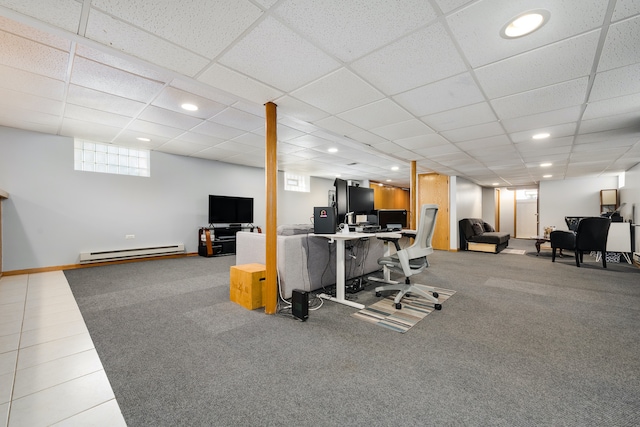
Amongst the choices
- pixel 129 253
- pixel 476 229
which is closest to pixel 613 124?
pixel 476 229

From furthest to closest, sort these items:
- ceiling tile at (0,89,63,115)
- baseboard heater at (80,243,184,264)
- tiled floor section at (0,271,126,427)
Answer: baseboard heater at (80,243,184,264)
ceiling tile at (0,89,63,115)
tiled floor section at (0,271,126,427)

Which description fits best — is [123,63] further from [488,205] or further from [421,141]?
[488,205]

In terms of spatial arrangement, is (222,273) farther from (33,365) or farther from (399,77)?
(399,77)

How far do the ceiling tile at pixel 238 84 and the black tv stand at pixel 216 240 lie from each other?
4662mm

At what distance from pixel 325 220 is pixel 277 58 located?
1930 mm

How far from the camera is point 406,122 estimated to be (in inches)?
154

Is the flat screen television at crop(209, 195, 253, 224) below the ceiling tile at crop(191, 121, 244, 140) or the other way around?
below

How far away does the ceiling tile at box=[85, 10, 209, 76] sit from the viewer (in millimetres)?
1943

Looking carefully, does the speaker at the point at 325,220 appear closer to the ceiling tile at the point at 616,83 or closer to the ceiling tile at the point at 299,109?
the ceiling tile at the point at 299,109

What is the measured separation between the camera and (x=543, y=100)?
10.0ft

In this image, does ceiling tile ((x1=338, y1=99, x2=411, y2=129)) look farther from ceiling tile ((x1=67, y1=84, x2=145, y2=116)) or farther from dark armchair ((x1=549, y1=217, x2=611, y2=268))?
dark armchair ((x1=549, y1=217, x2=611, y2=268))

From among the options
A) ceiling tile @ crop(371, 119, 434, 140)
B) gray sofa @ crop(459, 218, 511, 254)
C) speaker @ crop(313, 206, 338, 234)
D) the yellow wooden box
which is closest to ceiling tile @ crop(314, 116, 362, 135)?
ceiling tile @ crop(371, 119, 434, 140)

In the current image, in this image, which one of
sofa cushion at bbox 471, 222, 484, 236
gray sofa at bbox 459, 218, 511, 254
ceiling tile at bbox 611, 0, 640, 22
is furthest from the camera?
sofa cushion at bbox 471, 222, 484, 236

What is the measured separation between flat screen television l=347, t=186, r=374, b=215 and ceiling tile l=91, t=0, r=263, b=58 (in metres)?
2.42
